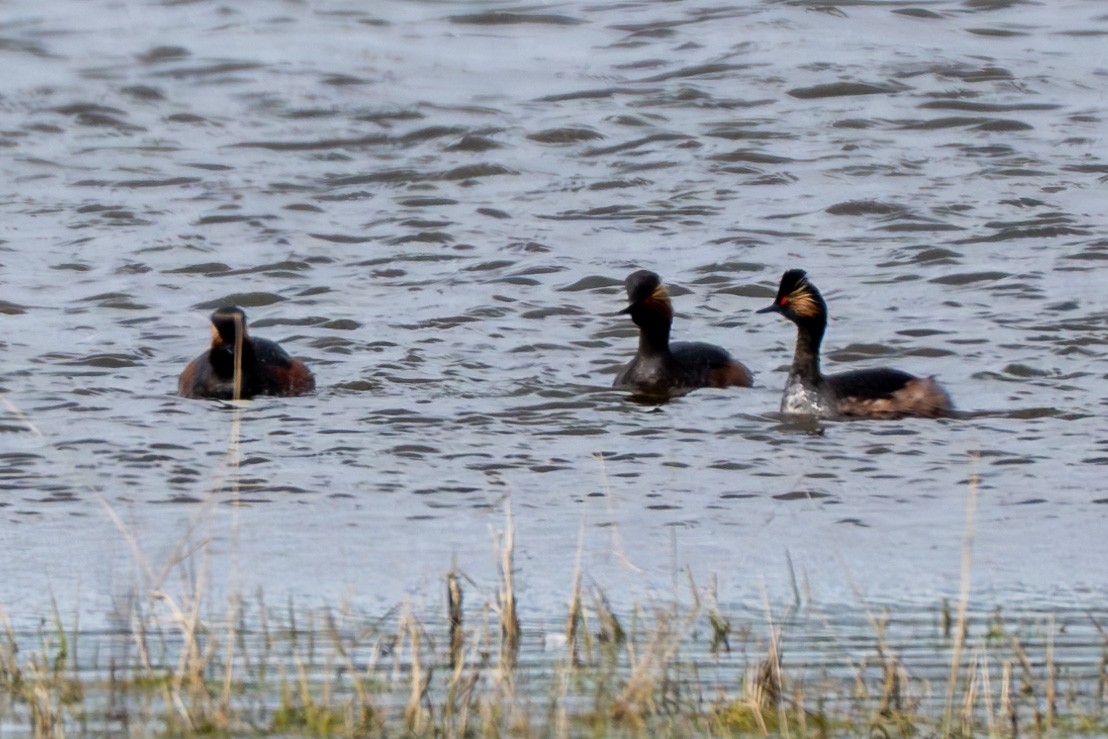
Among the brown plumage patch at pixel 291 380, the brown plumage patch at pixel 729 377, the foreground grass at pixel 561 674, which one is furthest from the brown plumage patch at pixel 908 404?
the foreground grass at pixel 561 674

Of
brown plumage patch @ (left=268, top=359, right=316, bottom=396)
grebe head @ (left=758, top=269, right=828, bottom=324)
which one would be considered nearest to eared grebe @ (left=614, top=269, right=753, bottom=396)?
grebe head @ (left=758, top=269, right=828, bottom=324)

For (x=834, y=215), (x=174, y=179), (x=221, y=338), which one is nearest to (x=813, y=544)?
(x=221, y=338)

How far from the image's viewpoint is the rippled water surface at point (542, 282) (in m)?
8.52

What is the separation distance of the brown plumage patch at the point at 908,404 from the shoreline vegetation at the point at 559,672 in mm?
4175

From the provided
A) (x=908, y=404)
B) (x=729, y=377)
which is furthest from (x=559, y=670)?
(x=729, y=377)

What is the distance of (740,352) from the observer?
1370 cm

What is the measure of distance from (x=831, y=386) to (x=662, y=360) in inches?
46.7

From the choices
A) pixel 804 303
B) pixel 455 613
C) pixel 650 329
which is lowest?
pixel 650 329

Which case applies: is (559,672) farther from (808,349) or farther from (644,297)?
(644,297)

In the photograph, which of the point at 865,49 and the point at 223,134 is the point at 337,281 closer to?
the point at 223,134

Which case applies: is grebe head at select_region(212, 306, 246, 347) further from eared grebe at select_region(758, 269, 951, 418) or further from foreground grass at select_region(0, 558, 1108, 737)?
foreground grass at select_region(0, 558, 1108, 737)

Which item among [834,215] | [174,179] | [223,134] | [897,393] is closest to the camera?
[897,393]

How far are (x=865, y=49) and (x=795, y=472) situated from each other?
41.0ft

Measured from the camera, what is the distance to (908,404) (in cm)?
1134
